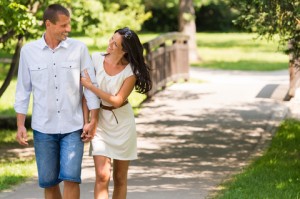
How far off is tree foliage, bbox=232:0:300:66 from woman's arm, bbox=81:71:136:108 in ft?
11.7

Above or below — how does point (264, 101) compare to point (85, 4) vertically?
below

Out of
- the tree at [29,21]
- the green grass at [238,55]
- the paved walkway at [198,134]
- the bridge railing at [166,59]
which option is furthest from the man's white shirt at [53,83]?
the green grass at [238,55]

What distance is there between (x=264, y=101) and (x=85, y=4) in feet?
15.7

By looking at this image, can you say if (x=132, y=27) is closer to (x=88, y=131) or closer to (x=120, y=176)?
(x=120, y=176)

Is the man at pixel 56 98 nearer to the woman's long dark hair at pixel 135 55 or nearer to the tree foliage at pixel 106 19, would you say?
the woman's long dark hair at pixel 135 55

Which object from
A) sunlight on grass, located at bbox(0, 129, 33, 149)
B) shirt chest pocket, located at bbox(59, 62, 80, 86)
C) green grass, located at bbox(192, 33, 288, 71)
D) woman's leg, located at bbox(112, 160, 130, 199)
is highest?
shirt chest pocket, located at bbox(59, 62, 80, 86)

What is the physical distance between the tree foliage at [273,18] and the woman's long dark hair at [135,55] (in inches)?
136

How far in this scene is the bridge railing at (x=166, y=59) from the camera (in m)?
19.3

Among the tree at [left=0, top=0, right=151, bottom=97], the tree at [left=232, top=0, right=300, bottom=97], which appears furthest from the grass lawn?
the tree at [left=0, top=0, right=151, bottom=97]

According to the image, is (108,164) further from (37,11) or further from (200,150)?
(37,11)

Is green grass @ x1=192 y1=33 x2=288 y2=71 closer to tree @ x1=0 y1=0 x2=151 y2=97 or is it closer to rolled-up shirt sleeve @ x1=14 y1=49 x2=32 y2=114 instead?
tree @ x1=0 y1=0 x2=151 y2=97

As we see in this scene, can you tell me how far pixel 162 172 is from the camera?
11.2 meters

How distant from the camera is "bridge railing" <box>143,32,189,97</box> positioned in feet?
63.3

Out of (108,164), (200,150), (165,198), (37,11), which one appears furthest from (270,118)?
(108,164)
